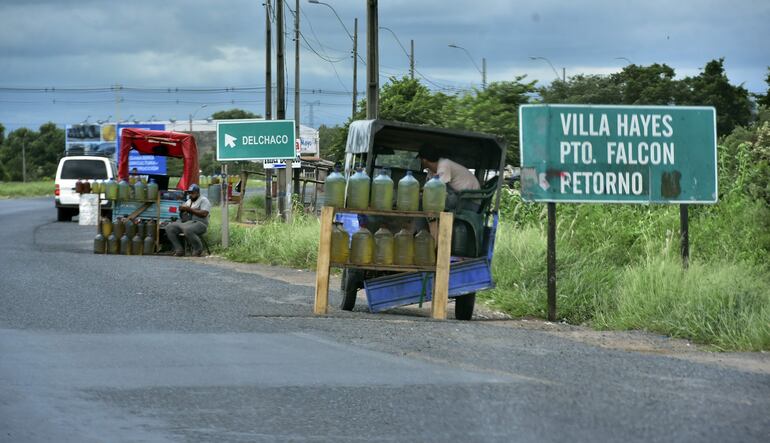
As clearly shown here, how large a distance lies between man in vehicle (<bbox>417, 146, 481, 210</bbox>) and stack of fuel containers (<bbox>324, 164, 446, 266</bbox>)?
16.6 inches

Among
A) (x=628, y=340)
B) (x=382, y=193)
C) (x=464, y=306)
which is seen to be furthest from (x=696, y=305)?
(x=382, y=193)

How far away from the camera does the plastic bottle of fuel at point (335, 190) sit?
42.2ft

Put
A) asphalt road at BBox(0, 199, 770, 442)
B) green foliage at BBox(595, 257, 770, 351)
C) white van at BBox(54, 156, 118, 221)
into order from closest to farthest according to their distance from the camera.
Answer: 1. asphalt road at BBox(0, 199, 770, 442)
2. green foliage at BBox(595, 257, 770, 351)
3. white van at BBox(54, 156, 118, 221)

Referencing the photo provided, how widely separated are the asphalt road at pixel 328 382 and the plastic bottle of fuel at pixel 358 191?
1240mm

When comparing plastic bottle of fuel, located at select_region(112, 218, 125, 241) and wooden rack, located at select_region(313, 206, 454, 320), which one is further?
plastic bottle of fuel, located at select_region(112, 218, 125, 241)

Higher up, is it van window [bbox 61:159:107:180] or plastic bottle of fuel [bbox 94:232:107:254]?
van window [bbox 61:159:107:180]

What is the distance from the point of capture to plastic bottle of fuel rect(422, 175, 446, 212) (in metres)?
13.0

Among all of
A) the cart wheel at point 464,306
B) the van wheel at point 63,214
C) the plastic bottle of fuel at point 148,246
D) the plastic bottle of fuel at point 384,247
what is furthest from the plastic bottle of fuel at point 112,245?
the van wheel at point 63,214

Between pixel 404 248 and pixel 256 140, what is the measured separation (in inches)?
515

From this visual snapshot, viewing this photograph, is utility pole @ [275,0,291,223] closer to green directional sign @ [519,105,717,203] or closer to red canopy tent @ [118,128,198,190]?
red canopy tent @ [118,128,198,190]

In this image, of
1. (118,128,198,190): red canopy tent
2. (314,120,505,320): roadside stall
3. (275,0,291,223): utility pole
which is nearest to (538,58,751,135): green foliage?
(275,0,291,223): utility pole

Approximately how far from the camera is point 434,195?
13.0 m

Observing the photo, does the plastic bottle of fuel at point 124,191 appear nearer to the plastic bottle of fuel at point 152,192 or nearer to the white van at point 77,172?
the plastic bottle of fuel at point 152,192

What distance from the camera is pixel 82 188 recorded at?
2659 cm
